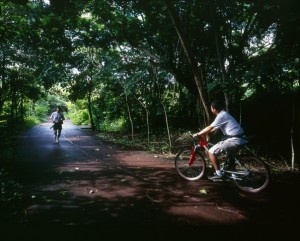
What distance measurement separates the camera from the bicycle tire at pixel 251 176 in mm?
6641

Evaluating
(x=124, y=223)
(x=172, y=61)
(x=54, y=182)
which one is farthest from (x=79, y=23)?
(x=124, y=223)

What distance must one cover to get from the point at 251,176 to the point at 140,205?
261 cm

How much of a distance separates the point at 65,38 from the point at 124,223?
12220 millimetres

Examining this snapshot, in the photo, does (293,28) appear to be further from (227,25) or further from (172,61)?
(172,61)

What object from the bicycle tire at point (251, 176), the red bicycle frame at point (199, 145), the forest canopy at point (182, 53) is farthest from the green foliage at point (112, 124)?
the bicycle tire at point (251, 176)

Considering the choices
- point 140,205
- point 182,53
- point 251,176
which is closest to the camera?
point 140,205

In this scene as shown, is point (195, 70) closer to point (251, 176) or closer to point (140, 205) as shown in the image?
point (251, 176)

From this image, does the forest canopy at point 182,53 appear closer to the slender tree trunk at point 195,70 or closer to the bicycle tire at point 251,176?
the slender tree trunk at point 195,70

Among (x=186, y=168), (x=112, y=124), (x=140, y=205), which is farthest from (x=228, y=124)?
(x=112, y=124)

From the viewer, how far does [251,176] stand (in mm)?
6773

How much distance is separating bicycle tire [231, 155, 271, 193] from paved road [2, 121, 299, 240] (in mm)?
228

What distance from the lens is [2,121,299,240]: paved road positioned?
501 centimetres

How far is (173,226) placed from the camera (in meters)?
5.07

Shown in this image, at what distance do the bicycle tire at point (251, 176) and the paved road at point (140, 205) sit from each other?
0.23 meters
